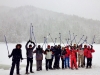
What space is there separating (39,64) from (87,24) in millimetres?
120596

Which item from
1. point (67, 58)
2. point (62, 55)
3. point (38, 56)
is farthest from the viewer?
point (67, 58)

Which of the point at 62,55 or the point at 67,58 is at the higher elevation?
the point at 62,55

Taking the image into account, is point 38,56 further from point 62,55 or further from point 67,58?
point 67,58

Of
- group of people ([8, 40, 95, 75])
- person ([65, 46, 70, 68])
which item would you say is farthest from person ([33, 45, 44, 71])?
person ([65, 46, 70, 68])

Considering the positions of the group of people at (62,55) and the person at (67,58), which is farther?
the person at (67,58)

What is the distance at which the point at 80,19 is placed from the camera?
429 ft

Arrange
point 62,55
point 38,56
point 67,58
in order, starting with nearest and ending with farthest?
point 38,56
point 62,55
point 67,58

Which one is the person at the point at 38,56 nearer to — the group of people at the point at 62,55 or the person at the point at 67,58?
the group of people at the point at 62,55

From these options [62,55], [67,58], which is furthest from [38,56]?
[67,58]

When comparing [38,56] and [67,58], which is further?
[67,58]

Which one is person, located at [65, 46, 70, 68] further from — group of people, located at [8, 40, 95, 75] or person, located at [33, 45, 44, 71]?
person, located at [33, 45, 44, 71]

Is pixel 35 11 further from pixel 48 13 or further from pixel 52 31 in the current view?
pixel 52 31

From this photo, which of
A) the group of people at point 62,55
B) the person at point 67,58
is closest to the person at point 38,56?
the group of people at point 62,55

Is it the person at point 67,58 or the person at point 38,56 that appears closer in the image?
the person at point 38,56
